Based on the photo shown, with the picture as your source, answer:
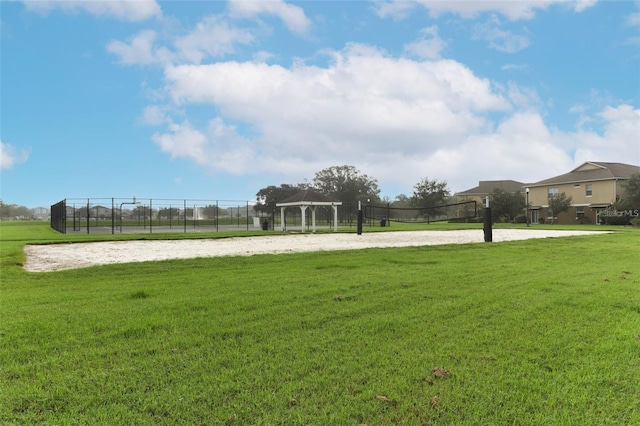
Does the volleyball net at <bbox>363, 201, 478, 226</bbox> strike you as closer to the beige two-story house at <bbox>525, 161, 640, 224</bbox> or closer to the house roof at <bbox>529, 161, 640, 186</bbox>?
the beige two-story house at <bbox>525, 161, 640, 224</bbox>

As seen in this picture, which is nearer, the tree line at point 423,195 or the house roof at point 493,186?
the tree line at point 423,195

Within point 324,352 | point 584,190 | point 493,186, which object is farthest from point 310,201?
point 493,186

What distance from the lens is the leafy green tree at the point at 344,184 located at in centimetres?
8150

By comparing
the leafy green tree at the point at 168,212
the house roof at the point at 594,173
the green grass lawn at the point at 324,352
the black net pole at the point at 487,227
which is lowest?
the green grass lawn at the point at 324,352

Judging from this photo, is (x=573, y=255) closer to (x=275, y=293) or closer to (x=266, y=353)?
(x=275, y=293)

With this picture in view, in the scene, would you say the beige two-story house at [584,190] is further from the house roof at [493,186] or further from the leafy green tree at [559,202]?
the house roof at [493,186]

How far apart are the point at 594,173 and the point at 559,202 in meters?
5.42

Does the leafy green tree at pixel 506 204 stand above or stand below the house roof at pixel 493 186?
below

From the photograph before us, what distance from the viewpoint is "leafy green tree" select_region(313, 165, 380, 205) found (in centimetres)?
8150

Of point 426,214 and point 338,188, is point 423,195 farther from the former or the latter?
point 338,188

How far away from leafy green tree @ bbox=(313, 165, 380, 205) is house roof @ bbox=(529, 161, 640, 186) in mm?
35431

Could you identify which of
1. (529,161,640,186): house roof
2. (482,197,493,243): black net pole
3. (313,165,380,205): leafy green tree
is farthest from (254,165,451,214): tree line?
Answer: (482,197,493,243): black net pole

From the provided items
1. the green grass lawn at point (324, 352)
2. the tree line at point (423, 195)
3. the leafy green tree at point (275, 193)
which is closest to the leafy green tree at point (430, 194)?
the tree line at point (423, 195)

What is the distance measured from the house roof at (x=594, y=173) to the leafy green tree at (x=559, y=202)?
3369 millimetres
